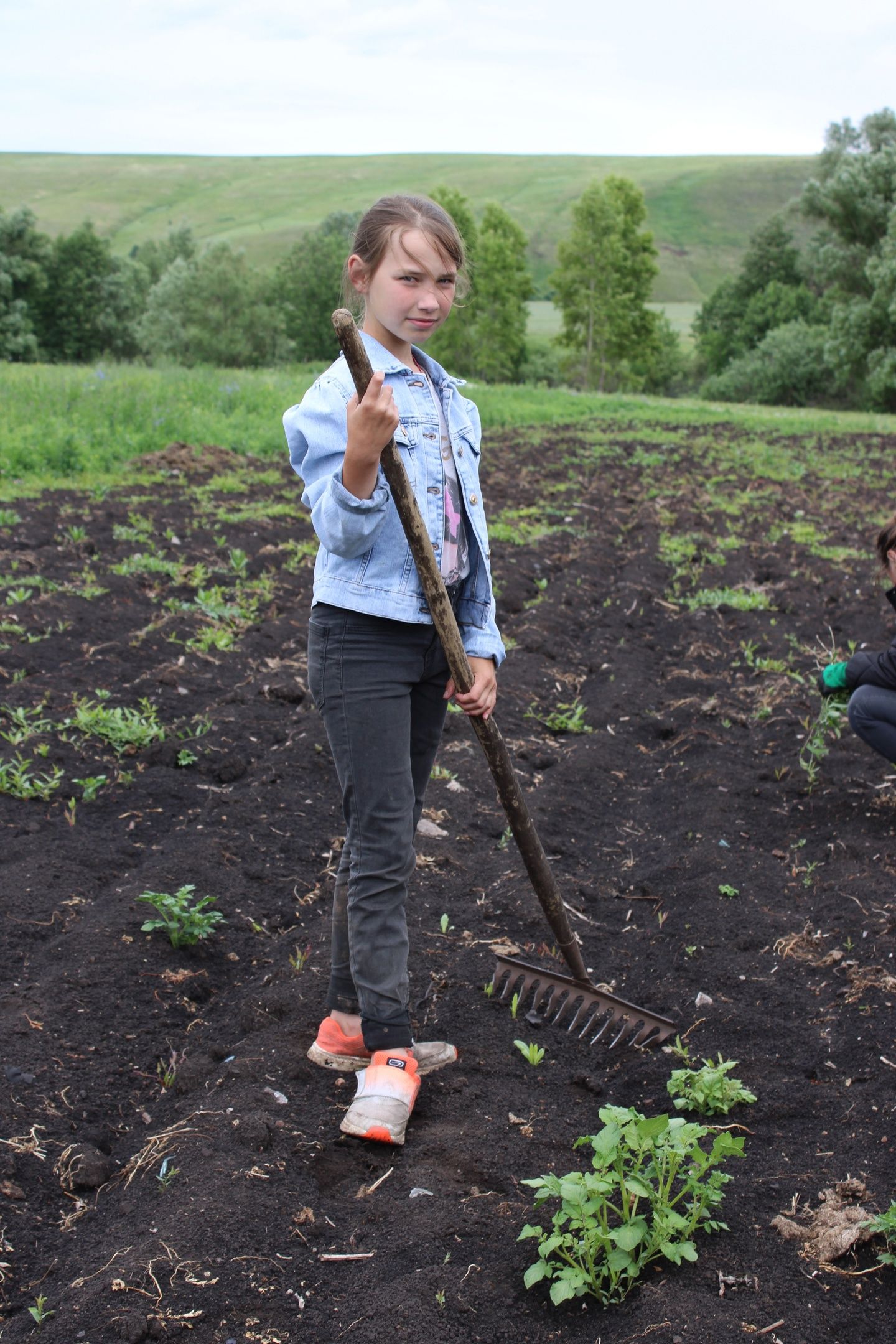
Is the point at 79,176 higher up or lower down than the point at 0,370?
higher up

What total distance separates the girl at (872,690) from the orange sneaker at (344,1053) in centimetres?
258

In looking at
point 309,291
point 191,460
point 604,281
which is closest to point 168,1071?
point 191,460

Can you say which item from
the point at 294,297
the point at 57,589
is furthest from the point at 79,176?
the point at 57,589

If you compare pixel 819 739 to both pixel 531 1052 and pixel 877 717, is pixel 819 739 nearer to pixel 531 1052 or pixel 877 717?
pixel 877 717

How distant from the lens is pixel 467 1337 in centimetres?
209

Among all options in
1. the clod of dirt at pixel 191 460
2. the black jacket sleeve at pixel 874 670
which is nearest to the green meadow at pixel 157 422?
the clod of dirt at pixel 191 460

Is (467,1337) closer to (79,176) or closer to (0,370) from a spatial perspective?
(0,370)

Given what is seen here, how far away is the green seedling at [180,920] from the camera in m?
3.49

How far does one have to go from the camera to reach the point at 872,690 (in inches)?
185

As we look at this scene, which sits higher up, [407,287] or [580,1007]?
[407,287]

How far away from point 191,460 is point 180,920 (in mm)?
10951

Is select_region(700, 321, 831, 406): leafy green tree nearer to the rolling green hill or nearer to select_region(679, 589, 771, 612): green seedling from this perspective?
select_region(679, 589, 771, 612): green seedling

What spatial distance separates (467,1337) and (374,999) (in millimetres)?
771

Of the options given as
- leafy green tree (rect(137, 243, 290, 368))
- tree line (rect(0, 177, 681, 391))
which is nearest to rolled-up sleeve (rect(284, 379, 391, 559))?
tree line (rect(0, 177, 681, 391))
